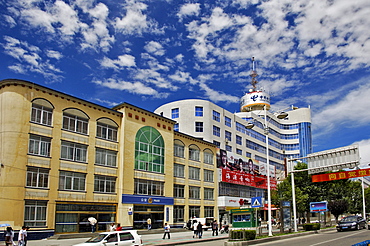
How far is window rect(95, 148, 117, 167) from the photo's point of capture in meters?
36.3

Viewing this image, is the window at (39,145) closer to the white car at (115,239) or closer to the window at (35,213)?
the window at (35,213)

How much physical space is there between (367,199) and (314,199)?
37.6 meters

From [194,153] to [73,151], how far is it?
20963 millimetres

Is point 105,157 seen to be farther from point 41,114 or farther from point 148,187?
point 41,114

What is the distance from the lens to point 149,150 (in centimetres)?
4178

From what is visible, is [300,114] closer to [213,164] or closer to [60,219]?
[213,164]

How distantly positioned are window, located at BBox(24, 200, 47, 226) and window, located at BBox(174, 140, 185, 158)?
2014 centimetres

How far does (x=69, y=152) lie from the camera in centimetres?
3369

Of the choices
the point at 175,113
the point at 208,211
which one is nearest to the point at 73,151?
the point at 208,211

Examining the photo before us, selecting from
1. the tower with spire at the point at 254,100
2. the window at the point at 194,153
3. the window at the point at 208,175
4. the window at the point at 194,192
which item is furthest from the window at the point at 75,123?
the tower with spire at the point at 254,100

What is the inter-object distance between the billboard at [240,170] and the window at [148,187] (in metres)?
15.4

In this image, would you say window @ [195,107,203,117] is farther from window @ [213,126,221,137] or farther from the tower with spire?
the tower with spire

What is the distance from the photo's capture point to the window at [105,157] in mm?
36344

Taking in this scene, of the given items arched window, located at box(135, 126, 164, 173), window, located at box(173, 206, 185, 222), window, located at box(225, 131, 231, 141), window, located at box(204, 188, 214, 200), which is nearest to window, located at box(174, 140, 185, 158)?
arched window, located at box(135, 126, 164, 173)
